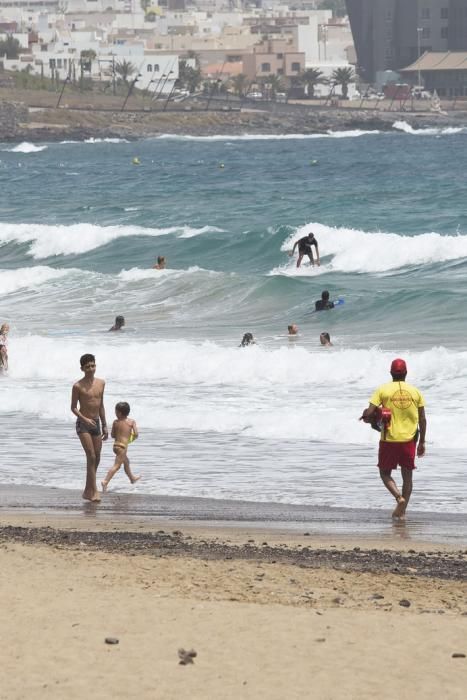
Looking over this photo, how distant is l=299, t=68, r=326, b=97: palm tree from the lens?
17625 centimetres

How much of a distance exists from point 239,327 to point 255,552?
15446 mm

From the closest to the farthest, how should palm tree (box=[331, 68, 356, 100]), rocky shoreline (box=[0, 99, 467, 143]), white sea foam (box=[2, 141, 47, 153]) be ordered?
1. white sea foam (box=[2, 141, 47, 153])
2. rocky shoreline (box=[0, 99, 467, 143])
3. palm tree (box=[331, 68, 356, 100])

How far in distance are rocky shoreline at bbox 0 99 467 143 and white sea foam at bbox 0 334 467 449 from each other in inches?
4295

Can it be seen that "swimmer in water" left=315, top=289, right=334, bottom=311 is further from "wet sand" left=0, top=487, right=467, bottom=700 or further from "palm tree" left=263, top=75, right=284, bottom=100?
"palm tree" left=263, top=75, right=284, bottom=100

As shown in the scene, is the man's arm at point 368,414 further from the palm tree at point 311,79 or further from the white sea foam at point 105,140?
the palm tree at point 311,79

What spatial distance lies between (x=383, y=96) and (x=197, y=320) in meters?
149

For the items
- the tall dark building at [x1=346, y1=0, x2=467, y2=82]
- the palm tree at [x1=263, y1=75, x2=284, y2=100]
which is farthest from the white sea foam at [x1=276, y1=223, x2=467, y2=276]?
the palm tree at [x1=263, y1=75, x2=284, y2=100]

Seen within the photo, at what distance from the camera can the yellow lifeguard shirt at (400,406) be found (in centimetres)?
999

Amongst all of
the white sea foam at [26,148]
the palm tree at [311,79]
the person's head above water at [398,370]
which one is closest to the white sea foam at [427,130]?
the palm tree at [311,79]

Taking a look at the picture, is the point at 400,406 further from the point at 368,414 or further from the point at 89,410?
the point at 89,410

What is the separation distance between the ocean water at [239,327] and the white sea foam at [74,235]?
0.08 m

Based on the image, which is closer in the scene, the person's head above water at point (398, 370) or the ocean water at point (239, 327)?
the person's head above water at point (398, 370)

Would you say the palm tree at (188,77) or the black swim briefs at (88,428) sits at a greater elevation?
the palm tree at (188,77)

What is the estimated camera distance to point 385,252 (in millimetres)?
32188
